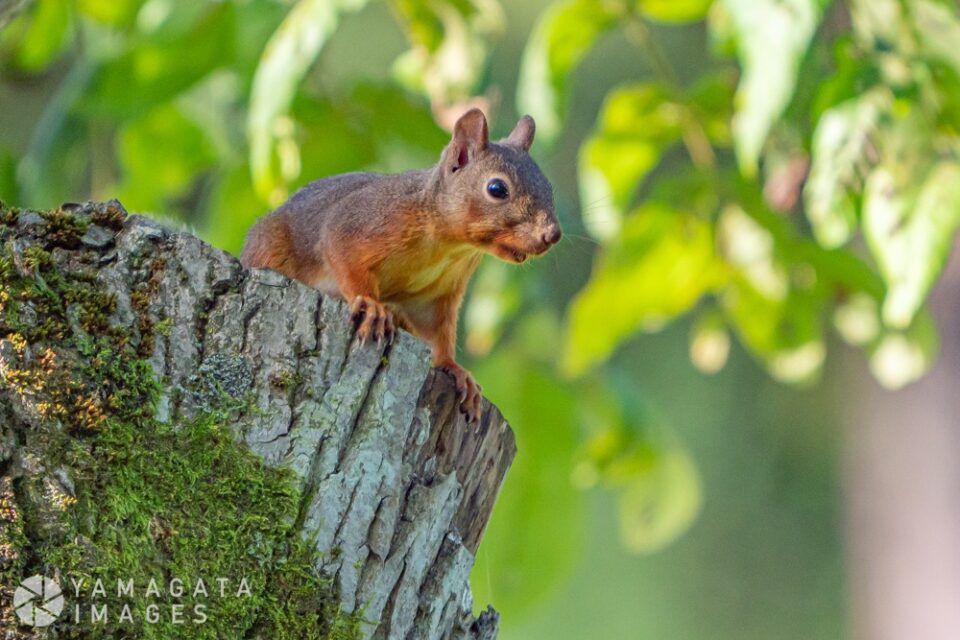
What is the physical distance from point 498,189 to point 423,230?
0.27m

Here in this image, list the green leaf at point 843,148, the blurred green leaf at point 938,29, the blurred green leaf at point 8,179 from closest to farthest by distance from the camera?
the green leaf at point 843,148 → the blurred green leaf at point 938,29 → the blurred green leaf at point 8,179

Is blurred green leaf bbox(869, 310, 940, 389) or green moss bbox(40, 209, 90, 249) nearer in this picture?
green moss bbox(40, 209, 90, 249)

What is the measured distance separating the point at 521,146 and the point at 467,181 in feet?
1.11

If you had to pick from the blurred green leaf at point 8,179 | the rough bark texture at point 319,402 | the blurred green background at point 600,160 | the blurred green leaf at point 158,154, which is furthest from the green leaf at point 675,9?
the blurred green leaf at point 8,179

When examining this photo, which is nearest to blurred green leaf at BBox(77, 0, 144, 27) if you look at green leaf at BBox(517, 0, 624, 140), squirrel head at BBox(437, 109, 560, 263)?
squirrel head at BBox(437, 109, 560, 263)

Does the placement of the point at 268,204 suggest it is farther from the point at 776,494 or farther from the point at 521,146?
the point at 776,494

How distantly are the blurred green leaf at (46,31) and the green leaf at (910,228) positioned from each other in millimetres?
2805

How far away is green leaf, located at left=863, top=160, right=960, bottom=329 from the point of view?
321cm

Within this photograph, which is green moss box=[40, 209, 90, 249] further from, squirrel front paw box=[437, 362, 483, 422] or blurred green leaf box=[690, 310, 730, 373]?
blurred green leaf box=[690, 310, 730, 373]

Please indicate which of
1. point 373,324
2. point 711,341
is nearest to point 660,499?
point 711,341

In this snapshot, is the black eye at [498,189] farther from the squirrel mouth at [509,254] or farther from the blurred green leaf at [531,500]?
the blurred green leaf at [531,500]

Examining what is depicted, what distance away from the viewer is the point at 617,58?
11664 millimetres

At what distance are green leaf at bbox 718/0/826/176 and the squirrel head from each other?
0.68 m

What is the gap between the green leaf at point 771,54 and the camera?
117 inches
